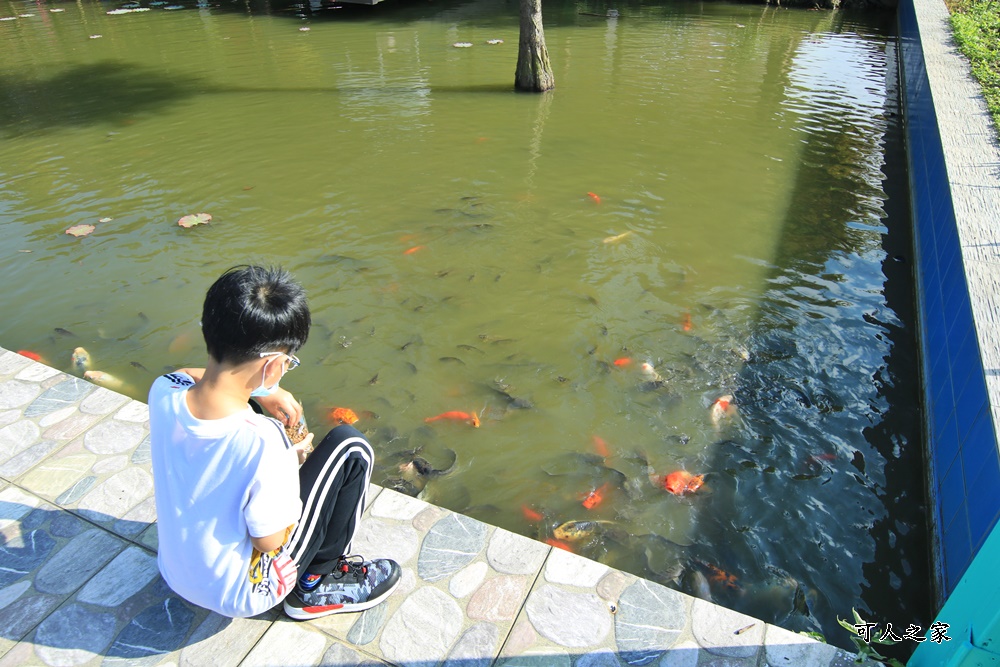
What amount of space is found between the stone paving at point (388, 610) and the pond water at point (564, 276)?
585mm

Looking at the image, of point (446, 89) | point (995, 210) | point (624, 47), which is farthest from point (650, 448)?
point (624, 47)

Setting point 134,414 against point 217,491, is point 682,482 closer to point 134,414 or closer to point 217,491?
point 217,491

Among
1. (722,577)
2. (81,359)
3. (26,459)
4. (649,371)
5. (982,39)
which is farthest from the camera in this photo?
(982,39)

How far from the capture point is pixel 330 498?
231cm

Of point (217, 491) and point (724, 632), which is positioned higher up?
point (217, 491)

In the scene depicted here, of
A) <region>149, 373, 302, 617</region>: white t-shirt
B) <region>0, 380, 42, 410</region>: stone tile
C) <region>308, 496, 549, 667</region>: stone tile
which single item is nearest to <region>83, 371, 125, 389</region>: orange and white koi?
<region>0, 380, 42, 410</region>: stone tile

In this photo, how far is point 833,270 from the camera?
5508mm

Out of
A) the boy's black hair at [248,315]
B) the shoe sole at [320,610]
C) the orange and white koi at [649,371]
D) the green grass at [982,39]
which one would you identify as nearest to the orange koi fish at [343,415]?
the shoe sole at [320,610]

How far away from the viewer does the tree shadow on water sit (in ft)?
30.5

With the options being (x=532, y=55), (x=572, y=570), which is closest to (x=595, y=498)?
(x=572, y=570)

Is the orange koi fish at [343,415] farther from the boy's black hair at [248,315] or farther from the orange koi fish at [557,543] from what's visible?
the boy's black hair at [248,315]

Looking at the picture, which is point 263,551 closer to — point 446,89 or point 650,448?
point 650,448

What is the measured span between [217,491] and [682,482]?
246 cm

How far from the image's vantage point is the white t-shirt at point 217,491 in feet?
6.19
